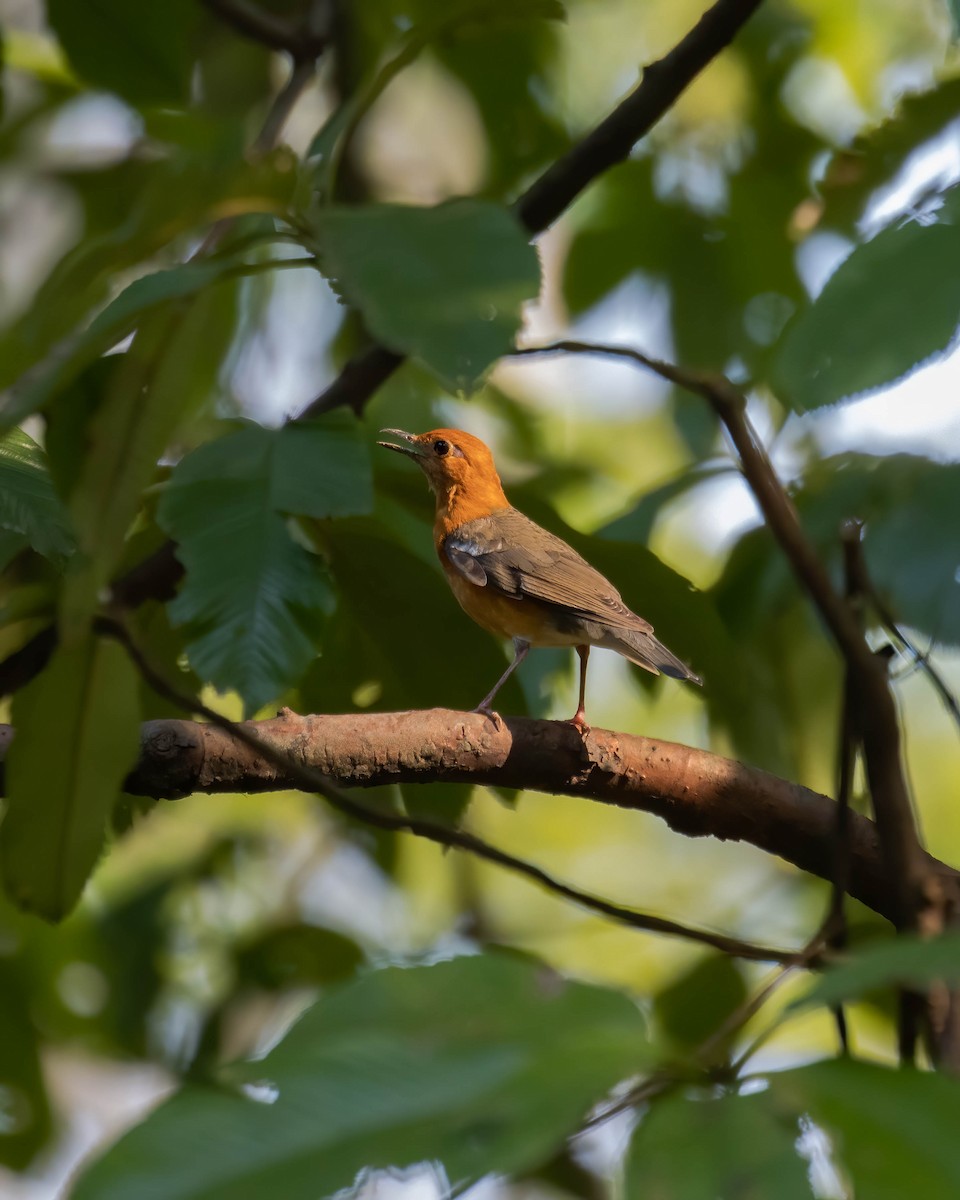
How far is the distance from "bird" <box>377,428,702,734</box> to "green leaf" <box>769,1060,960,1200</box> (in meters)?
2.10

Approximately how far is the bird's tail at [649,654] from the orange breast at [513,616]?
10.0 inches

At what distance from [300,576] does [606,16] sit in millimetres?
4306

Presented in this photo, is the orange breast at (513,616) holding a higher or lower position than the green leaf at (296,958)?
higher

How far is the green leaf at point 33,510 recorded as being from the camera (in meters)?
1.81

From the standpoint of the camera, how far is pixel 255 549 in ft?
5.50

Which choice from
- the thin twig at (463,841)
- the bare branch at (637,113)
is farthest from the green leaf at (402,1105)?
the bare branch at (637,113)

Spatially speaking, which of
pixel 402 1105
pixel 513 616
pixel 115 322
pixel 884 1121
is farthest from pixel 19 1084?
pixel 884 1121

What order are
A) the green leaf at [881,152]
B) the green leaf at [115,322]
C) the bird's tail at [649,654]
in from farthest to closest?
the bird's tail at [649,654] → the green leaf at [881,152] → the green leaf at [115,322]

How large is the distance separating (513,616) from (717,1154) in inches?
116

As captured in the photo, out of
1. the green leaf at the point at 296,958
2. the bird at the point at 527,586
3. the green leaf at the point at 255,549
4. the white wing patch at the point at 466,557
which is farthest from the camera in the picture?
the white wing patch at the point at 466,557

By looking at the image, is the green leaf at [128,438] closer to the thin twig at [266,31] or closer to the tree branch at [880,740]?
the tree branch at [880,740]

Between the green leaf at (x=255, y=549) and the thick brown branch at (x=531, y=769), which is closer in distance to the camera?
the green leaf at (x=255, y=549)

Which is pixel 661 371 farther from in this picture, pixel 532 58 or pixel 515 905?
pixel 515 905

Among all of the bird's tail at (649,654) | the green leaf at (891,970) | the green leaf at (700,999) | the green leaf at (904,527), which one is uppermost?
the bird's tail at (649,654)
